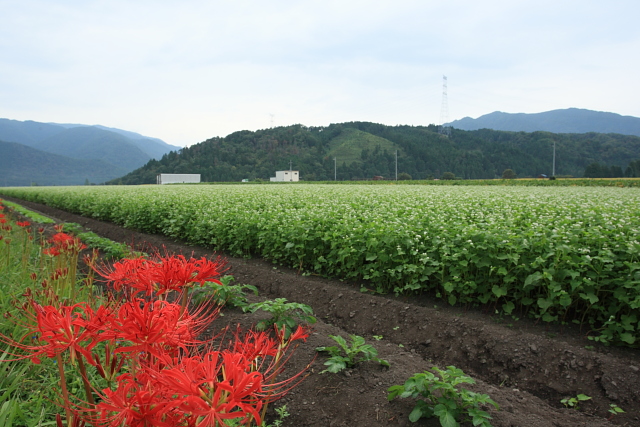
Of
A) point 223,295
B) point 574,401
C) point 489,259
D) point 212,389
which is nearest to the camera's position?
point 212,389

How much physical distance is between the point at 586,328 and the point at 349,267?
3.03 m

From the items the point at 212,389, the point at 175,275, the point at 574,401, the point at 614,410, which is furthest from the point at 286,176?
the point at 212,389

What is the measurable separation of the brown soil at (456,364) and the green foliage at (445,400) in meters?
0.13

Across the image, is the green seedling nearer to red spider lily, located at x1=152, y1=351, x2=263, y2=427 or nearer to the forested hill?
red spider lily, located at x1=152, y1=351, x2=263, y2=427

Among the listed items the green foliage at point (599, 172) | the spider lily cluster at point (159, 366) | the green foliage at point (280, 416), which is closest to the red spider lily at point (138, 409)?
the spider lily cluster at point (159, 366)

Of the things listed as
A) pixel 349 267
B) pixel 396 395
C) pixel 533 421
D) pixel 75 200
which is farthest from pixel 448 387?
pixel 75 200

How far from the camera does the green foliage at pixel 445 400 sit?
91.8 inches

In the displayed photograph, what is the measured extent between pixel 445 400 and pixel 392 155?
102729mm

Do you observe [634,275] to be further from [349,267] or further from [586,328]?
[349,267]

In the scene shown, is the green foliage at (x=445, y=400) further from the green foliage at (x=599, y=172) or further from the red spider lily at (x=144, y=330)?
the green foliage at (x=599, y=172)

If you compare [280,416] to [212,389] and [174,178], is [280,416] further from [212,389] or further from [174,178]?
[174,178]

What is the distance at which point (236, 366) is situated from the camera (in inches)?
31.7

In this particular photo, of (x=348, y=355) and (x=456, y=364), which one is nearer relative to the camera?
(x=348, y=355)

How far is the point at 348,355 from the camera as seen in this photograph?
319 centimetres
